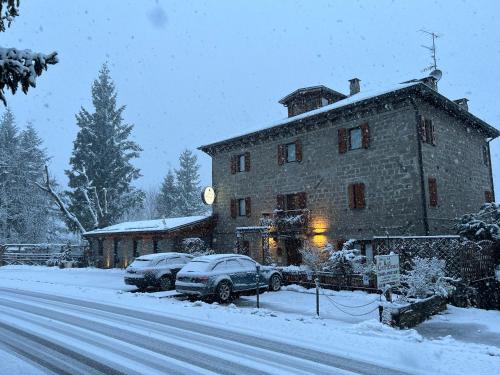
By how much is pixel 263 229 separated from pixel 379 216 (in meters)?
7.20

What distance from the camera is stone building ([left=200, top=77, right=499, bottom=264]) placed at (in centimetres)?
2039

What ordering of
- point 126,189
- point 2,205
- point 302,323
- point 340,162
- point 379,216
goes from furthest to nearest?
1. point 126,189
2. point 2,205
3. point 340,162
4. point 379,216
5. point 302,323

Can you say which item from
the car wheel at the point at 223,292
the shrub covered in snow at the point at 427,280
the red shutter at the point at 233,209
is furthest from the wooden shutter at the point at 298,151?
the shrub covered in snow at the point at 427,280

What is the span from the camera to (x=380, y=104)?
21438 mm

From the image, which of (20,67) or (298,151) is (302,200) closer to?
(298,151)

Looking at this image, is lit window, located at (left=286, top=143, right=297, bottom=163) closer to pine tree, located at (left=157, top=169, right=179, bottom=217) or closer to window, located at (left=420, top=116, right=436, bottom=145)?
window, located at (left=420, top=116, right=436, bottom=145)

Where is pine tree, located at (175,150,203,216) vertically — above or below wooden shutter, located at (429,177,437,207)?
above

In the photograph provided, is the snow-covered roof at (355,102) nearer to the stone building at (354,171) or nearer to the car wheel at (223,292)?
the stone building at (354,171)

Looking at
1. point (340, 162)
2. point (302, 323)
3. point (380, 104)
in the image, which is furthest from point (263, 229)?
point (302, 323)

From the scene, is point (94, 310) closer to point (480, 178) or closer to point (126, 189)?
point (480, 178)

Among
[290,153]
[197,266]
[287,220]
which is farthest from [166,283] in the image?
[290,153]

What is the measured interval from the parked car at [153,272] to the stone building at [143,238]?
8.92m

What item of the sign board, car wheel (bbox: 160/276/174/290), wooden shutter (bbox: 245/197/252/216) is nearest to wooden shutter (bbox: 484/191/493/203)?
wooden shutter (bbox: 245/197/252/216)

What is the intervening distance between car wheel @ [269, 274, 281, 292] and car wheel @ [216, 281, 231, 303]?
110 inches
